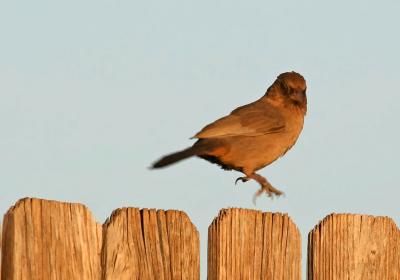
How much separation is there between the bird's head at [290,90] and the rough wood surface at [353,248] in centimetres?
418

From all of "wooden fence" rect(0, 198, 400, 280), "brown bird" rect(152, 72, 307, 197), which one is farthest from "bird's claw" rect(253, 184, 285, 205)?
"wooden fence" rect(0, 198, 400, 280)

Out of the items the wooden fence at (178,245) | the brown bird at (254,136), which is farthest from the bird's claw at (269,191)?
the wooden fence at (178,245)

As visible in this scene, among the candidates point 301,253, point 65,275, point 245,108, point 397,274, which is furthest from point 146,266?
point 245,108

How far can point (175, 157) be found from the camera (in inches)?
224

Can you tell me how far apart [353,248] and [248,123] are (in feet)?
11.6

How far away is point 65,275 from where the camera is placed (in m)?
3.23

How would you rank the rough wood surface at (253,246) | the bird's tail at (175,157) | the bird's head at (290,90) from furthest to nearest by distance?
the bird's head at (290,90), the bird's tail at (175,157), the rough wood surface at (253,246)

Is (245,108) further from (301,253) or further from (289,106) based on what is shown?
(301,253)

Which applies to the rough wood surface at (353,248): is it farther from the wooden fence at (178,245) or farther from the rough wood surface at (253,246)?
the rough wood surface at (253,246)

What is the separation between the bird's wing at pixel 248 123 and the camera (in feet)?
22.8

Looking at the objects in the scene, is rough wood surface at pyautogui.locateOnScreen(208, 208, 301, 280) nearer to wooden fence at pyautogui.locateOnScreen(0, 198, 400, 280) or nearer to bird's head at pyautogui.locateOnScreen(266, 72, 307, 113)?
wooden fence at pyautogui.locateOnScreen(0, 198, 400, 280)

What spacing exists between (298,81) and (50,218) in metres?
5.39

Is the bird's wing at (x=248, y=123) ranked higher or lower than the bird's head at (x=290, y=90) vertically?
lower

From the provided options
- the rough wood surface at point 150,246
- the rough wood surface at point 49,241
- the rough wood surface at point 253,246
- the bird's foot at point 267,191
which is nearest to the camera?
the rough wood surface at point 49,241
